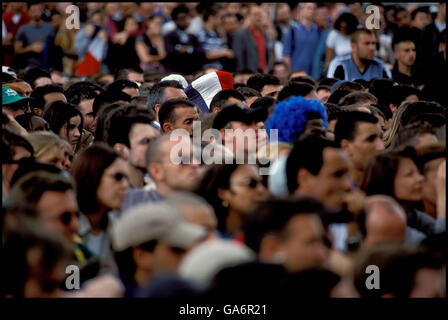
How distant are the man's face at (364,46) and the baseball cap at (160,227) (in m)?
7.31

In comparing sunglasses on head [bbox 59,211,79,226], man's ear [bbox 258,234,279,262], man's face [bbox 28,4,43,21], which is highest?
man's face [bbox 28,4,43,21]

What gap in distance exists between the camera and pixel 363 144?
5961mm

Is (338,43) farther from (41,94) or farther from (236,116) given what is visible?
(236,116)

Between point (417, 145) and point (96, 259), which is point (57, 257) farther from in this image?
point (417, 145)

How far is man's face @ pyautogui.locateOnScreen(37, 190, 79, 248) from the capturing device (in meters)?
4.17

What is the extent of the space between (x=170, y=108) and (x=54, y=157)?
1877mm

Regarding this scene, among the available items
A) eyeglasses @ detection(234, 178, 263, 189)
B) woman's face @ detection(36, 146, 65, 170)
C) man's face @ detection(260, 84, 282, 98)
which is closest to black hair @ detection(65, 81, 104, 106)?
man's face @ detection(260, 84, 282, 98)

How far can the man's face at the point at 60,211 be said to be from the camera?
4.17 meters

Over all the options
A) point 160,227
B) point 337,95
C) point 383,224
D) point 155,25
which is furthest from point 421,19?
point 160,227

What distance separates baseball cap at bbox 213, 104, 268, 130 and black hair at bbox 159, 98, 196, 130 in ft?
3.41
